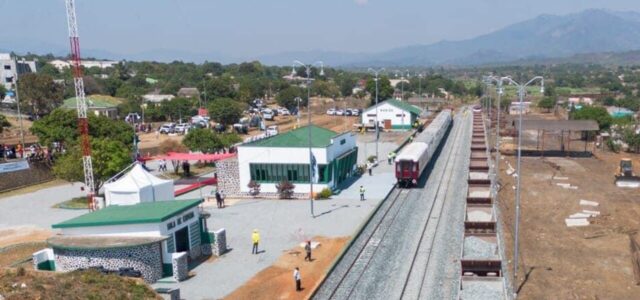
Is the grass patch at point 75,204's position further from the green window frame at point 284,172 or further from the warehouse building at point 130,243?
the warehouse building at point 130,243

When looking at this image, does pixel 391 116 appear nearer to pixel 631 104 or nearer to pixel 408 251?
pixel 408 251

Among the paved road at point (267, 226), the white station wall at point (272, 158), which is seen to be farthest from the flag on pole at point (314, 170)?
the paved road at point (267, 226)

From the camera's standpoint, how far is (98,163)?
37531 millimetres

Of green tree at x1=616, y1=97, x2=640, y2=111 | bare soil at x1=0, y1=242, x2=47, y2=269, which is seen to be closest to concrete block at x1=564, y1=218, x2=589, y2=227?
bare soil at x1=0, y1=242, x2=47, y2=269

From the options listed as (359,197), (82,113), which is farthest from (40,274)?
(359,197)

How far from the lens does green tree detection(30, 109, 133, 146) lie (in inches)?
1875

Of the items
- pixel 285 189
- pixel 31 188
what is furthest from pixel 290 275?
pixel 31 188

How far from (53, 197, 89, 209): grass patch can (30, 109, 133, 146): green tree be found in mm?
8821

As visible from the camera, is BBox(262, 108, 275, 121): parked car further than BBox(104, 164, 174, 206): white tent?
Yes

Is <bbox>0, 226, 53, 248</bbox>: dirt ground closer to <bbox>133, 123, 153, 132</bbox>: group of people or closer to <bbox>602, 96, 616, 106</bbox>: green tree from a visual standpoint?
<bbox>133, 123, 153, 132</bbox>: group of people

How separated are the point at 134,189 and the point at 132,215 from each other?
6.42 meters

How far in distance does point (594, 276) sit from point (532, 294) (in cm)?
374

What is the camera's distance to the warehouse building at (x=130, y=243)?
22625 mm

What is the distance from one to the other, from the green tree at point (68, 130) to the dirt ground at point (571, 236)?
32421mm
